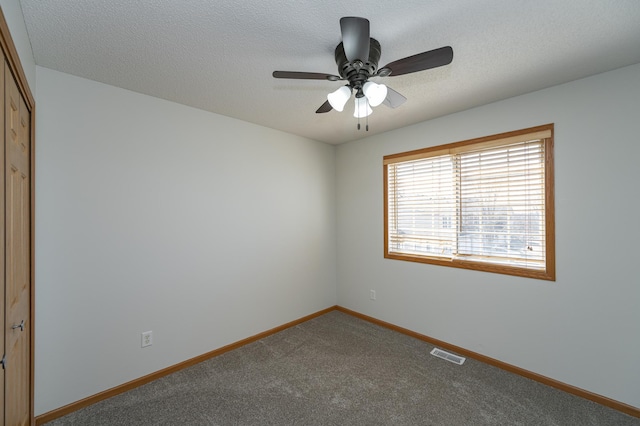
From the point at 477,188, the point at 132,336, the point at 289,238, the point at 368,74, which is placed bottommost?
the point at 132,336

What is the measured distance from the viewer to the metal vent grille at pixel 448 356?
2.64 meters

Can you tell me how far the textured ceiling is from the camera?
4.60ft

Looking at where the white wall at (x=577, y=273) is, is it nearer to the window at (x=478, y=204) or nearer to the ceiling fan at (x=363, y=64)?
the window at (x=478, y=204)

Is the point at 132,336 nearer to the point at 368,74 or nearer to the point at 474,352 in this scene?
the point at 368,74

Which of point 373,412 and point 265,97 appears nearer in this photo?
point 373,412

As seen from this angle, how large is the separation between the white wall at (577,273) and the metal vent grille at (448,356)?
15 centimetres

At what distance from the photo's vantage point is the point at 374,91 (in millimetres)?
1511

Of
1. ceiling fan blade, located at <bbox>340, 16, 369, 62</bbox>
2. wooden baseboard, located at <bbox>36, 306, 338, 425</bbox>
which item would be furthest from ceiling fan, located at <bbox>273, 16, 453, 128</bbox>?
wooden baseboard, located at <bbox>36, 306, 338, 425</bbox>

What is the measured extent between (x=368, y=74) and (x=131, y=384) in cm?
293

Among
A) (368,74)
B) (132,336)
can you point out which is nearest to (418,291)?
(368,74)

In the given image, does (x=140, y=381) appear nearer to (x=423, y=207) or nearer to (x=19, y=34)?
(x=19, y=34)

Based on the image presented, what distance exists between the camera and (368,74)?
1.56 m

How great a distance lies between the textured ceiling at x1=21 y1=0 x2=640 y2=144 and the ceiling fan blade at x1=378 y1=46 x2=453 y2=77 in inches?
10.0

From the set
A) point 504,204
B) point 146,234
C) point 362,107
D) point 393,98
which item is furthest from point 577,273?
point 146,234
